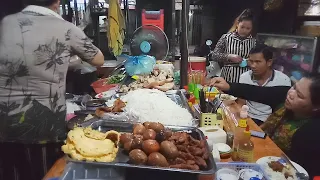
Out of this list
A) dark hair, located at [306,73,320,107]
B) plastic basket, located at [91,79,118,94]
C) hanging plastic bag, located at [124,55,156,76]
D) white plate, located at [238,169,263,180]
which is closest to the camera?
white plate, located at [238,169,263,180]

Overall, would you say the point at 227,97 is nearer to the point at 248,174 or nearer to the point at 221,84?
the point at 221,84

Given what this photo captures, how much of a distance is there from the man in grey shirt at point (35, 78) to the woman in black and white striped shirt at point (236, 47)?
8.39 ft

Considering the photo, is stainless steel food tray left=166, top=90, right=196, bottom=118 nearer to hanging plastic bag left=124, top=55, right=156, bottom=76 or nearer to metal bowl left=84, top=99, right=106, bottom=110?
metal bowl left=84, top=99, right=106, bottom=110

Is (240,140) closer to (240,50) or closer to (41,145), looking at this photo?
(41,145)

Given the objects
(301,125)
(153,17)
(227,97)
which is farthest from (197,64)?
(153,17)

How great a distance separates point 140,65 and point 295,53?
8.46ft

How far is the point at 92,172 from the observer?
3.70 feet

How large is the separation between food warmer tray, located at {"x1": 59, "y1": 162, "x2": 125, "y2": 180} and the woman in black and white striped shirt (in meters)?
3.27

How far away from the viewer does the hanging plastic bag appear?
3205mm

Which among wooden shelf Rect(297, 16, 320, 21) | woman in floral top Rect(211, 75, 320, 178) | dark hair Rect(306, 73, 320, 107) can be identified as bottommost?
woman in floral top Rect(211, 75, 320, 178)

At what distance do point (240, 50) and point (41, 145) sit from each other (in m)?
3.08

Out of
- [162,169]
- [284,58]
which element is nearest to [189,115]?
[162,169]

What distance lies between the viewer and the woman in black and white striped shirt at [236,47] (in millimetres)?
4020

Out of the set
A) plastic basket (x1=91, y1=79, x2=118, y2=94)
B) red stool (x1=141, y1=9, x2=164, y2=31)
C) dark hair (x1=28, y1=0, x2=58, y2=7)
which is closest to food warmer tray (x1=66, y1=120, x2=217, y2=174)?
dark hair (x1=28, y1=0, x2=58, y2=7)
